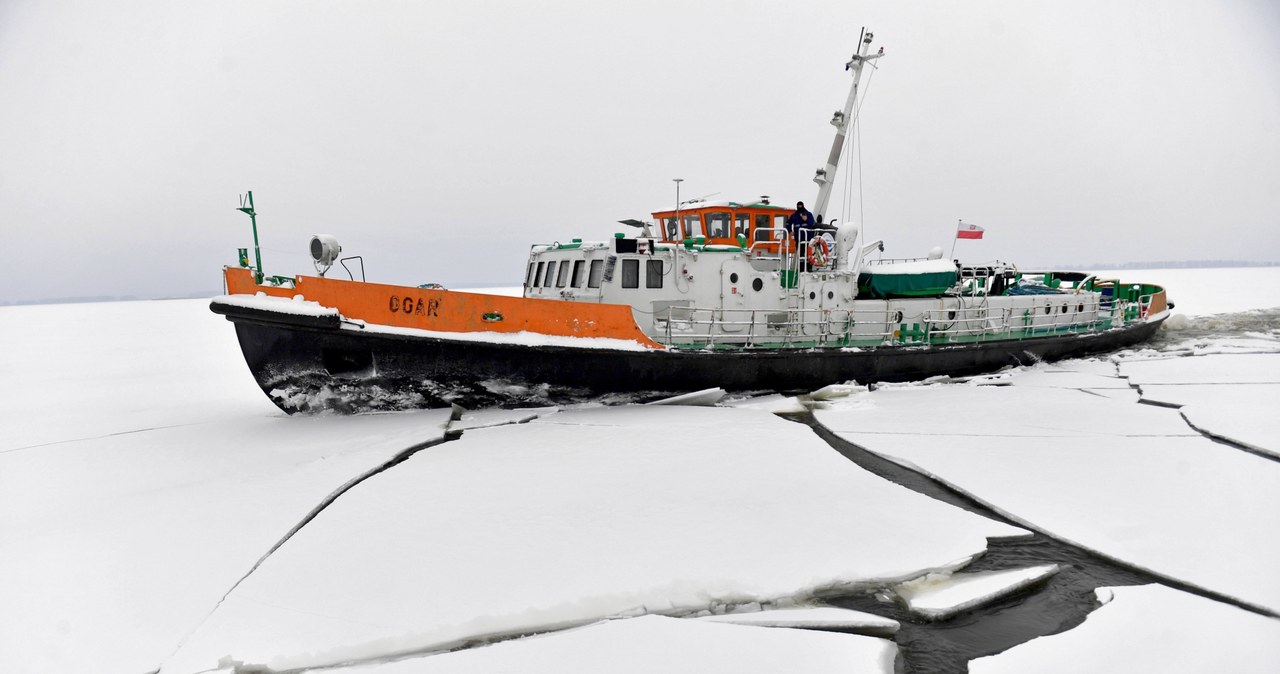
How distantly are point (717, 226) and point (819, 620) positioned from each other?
7.64 m

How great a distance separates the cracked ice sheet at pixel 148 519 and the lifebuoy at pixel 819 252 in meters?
6.41

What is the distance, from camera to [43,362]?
55.8 ft

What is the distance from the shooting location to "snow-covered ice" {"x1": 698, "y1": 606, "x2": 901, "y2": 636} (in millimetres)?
3342

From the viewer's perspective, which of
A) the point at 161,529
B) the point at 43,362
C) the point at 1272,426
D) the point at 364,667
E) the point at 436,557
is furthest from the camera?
the point at 43,362

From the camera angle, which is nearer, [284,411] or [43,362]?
[284,411]

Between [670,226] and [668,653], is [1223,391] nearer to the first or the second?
[670,226]

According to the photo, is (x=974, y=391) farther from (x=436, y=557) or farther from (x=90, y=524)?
(x=90, y=524)

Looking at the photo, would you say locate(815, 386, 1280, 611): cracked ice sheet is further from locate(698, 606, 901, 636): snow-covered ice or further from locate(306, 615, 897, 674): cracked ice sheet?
locate(306, 615, 897, 674): cracked ice sheet

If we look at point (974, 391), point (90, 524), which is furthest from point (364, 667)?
point (974, 391)

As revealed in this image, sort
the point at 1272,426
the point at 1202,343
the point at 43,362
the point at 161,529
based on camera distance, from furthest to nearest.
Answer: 1. the point at 43,362
2. the point at 1202,343
3. the point at 1272,426
4. the point at 161,529

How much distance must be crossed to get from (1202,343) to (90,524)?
2075 centimetres

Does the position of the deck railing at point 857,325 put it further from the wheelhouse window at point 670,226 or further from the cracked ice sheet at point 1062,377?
the wheelhouse window at point 670,226

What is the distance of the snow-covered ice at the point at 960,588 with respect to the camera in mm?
3520

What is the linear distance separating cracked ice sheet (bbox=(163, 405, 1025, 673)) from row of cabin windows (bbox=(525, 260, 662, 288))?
11.5 ft
